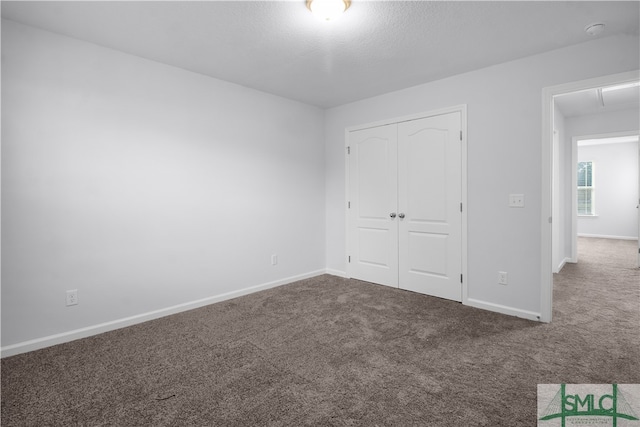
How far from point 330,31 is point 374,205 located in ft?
7.54

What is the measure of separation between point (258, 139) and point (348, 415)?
3.18m

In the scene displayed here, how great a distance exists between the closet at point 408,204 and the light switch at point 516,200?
493mm

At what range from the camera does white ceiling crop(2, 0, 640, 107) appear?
222cm

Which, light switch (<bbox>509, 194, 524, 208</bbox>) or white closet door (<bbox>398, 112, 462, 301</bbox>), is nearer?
light switch (<bbox>509, 194, 524, 208</bbox>)

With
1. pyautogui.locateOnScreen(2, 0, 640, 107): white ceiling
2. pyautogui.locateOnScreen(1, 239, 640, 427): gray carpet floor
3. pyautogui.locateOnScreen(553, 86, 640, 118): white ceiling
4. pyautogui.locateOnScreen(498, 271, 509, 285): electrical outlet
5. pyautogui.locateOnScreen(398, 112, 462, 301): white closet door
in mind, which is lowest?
pyautogui.locateOnScreen(1, 239, 640, 427): gray carpet floor

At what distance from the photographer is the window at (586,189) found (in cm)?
881

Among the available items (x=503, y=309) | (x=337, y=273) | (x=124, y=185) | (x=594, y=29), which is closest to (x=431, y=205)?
(x=503, y=309)

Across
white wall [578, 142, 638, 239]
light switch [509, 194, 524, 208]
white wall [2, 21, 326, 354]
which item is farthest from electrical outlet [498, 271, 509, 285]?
white wall [578, 142, 638, 239]

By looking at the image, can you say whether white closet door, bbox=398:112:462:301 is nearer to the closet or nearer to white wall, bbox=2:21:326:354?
the closet

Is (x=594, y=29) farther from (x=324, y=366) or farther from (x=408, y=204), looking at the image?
(x=324, y=366)

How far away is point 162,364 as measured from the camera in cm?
226

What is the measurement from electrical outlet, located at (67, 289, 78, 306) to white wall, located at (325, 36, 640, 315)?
3.74 meters

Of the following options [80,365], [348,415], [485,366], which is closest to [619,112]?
[485,366]

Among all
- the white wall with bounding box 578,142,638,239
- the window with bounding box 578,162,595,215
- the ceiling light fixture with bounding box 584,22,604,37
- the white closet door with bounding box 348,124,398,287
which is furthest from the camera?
the window with bounding box 578,162,595,215
